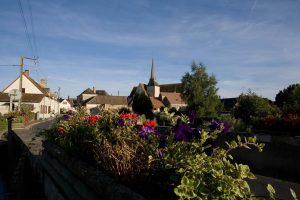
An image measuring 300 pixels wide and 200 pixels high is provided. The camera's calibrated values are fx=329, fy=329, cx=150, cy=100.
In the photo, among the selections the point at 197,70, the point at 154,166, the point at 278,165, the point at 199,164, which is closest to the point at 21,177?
the point at 278,165

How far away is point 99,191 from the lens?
3154mm

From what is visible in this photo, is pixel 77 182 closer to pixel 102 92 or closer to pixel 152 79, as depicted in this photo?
pixel 152 79

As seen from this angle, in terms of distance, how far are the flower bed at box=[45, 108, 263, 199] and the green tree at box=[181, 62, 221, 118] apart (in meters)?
57.0

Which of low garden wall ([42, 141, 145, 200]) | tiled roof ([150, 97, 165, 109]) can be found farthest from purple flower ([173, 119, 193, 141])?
tiled roof ([150, 97, 165, 109])

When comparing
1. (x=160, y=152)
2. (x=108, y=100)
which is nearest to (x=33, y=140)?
(x=160, y=152)

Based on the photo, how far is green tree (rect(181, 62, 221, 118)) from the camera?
60969 millimetres

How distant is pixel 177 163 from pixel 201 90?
59.5 metres

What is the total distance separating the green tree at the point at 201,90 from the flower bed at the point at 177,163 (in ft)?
187

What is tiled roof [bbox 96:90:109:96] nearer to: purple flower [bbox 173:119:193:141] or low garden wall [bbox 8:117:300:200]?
low garden wall [bbox 8:117:300:200]

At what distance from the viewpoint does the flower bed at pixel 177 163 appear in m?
2.25

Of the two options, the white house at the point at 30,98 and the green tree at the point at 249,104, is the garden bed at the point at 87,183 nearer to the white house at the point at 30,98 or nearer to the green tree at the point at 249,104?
the green tree at the point at 249,104

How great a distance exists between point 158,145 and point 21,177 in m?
8.15

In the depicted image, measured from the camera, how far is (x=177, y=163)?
2762 millimetres

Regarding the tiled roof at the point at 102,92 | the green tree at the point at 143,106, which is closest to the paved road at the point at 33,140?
the green tree at the point at 143,106
